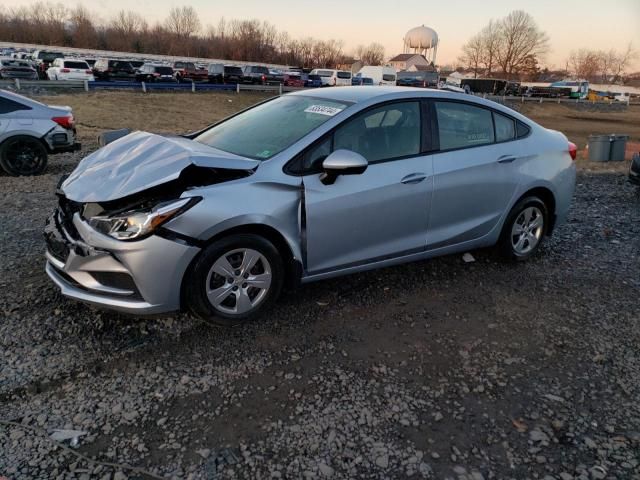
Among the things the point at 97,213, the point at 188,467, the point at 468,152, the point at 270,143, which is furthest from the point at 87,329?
the point at 468,152

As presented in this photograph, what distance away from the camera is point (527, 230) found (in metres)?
4.94

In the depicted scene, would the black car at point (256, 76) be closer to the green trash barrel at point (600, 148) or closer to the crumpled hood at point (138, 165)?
the green trash barrel at point (600, 148)

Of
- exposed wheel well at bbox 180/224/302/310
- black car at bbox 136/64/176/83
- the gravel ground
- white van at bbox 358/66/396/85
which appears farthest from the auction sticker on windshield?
white van at bbox 358/66/396/85

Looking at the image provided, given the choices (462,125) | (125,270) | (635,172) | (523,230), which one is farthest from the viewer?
(635,172)

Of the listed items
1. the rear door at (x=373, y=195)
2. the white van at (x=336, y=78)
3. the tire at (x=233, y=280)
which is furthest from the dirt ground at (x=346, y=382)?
the white van at (x=336, y=78)

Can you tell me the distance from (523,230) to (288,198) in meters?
2.64

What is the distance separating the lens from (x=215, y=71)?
4078 centimetres

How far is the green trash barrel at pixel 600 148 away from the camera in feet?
37.9

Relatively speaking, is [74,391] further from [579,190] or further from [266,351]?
[579,190]

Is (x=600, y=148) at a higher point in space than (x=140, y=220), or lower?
lower

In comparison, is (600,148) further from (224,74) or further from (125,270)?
(224,74)

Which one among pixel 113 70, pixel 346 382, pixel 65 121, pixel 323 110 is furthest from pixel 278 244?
pixel 113 70

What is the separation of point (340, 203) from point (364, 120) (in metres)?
0.73

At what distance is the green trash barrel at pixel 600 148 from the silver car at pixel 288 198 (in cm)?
810
